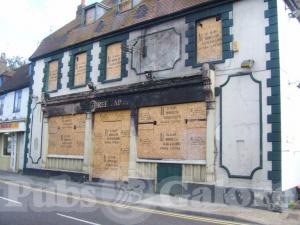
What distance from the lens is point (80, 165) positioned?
19.2 meters

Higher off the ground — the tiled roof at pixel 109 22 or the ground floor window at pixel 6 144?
the tiled roof at pixel 109 22

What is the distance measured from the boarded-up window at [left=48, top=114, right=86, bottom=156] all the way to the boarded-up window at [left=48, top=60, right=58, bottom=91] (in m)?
1.83

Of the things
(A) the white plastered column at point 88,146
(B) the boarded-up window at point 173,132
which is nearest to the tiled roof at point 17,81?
(A) the white plastered column at point 88,146

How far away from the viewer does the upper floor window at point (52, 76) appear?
21703mm

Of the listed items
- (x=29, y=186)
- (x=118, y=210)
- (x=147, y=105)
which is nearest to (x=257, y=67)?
(x=147, y=105)

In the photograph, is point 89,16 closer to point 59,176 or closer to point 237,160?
point 59,176

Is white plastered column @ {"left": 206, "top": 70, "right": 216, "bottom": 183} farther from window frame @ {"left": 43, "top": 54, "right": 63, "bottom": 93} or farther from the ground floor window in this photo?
the ground floor window

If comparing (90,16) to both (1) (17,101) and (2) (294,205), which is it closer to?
(1) (17,101)

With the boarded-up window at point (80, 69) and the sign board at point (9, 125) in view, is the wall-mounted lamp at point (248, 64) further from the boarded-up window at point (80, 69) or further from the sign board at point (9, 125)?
the sign board at point (9, 125)

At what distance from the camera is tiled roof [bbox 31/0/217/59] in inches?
648

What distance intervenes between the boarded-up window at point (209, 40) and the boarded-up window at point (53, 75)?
9848 mm

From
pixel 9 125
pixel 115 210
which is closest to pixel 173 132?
pixel 115 210

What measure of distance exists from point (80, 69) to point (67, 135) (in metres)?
3.56

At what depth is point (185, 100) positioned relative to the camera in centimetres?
1500
